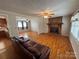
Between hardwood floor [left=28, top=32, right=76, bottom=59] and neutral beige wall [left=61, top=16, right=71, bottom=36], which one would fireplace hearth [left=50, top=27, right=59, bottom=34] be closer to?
neutral beige wall [left=61, top=16, right=71, bottom=36]

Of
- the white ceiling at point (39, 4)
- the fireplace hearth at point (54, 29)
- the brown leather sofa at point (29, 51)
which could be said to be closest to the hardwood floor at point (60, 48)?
the brown leather sofa at point (29, 51)

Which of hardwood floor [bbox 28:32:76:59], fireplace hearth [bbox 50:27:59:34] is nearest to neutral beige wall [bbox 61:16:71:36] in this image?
fireplace hearth [bbox 50:27:59:34]

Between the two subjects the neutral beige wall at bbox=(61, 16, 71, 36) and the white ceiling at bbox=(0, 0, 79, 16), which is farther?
the neutral beige wall at bbox=(61, 16, 71, 36)

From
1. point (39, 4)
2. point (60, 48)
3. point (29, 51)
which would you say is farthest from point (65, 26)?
point (29, 51)

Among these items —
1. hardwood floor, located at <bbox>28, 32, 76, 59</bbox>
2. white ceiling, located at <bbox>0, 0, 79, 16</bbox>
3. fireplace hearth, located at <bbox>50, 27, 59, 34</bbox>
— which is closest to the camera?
white ceiling, located at <bbox>0, 0, 79, 16</bbox>

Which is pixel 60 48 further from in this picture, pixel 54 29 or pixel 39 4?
pixel 54 29

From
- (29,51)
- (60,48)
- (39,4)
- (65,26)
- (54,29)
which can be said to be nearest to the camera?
(29,51)

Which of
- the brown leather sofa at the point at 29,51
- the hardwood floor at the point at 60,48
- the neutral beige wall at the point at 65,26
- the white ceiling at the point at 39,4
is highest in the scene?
the white ceiling at the point at 39,4

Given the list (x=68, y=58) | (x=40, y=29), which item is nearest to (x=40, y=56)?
(x=68, y=58)

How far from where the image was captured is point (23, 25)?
11.9 meters

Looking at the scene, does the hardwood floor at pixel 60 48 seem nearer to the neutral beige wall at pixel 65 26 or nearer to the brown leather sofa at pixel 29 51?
the brown leather sofa at pixel 29 51

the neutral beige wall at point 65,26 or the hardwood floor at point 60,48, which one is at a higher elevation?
the neutral beige wall at point 65,26

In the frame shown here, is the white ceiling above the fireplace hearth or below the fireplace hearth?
above

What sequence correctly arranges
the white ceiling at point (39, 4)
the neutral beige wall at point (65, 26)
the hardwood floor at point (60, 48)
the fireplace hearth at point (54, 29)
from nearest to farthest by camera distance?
1. the white ceiling at point (39, 4)
2. the hardwood floor at point (60, 48)
3. the neutral beige wall at point (65, 26)
4. the fireplace hearth at point (54, 29)
